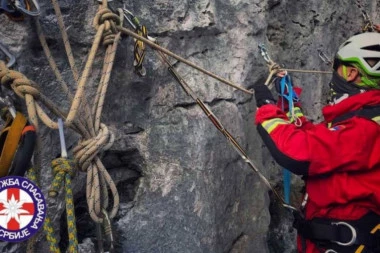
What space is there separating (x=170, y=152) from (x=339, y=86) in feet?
3.13

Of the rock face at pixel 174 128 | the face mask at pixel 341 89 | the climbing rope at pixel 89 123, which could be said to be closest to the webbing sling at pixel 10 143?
the climbing rope at pixel 89 123

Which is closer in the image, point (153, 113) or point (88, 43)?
point (88, 43)

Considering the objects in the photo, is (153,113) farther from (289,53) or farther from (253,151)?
(289,53)

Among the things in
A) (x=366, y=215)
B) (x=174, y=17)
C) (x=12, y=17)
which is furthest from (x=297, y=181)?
(x=12, y=17)

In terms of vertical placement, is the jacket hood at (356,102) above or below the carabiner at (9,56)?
below

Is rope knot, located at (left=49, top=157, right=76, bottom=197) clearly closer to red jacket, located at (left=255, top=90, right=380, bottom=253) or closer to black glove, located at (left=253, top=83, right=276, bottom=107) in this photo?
red jacket, located at (left=255, top=90, right=380, bottom=253)

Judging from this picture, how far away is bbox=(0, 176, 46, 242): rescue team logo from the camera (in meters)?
1.38

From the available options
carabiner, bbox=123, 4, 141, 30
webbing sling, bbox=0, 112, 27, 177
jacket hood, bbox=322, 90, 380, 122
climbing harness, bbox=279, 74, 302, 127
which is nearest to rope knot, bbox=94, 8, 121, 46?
carabiner, bbox=123, 4, 141, 30

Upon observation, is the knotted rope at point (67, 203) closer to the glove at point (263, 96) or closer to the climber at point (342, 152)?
the climber at point (342, 152)

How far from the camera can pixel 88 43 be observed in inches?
90.2

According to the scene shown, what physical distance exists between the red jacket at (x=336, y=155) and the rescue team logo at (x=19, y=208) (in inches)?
40.8

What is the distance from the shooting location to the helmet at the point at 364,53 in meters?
2.18

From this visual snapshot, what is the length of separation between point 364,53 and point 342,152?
1.89 ft

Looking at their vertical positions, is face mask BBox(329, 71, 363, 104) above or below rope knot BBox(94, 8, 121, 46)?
below
